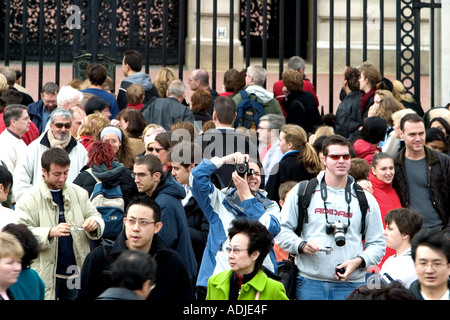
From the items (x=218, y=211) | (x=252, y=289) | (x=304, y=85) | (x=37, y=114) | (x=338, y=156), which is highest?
(x=304, y=85)

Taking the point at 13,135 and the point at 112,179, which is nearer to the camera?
the point at 112,179

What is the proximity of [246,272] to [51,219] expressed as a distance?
192 cm

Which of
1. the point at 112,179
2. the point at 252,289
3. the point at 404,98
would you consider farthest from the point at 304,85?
the point at 252,289

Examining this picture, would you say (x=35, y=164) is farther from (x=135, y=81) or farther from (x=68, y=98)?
(x=135, y=81)

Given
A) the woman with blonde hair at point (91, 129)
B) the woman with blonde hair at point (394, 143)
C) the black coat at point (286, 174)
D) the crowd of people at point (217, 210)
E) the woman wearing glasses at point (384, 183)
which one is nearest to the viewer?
the crowd of people at point (217, 210)

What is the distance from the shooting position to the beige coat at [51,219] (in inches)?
306

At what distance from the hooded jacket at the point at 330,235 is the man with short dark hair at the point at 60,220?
5.01 ft

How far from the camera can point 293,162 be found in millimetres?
9414

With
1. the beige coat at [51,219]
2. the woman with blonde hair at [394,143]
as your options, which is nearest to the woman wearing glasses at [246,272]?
the beige coat at [51,219]

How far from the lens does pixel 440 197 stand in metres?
9.04

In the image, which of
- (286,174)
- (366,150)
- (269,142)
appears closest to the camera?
(286,174)

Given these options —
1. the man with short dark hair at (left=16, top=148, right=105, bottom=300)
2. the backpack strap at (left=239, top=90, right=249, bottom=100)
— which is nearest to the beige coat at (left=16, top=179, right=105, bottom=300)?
the man with short dark hair at (left=16, top=148, right=105, bottom=300)

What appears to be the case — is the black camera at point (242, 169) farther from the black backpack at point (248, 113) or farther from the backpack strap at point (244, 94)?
the backpack strap at point (244, 94)
